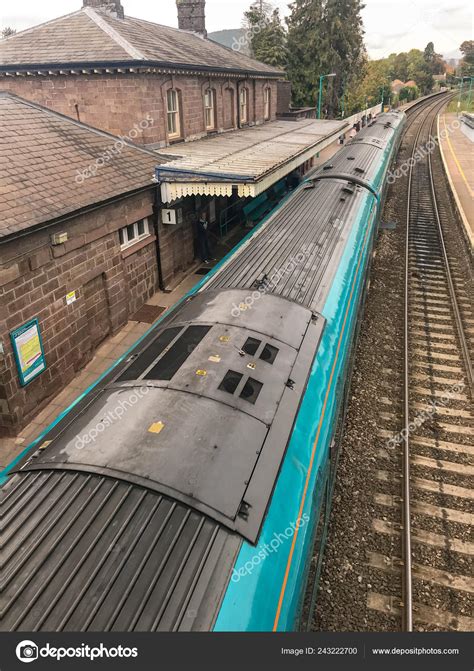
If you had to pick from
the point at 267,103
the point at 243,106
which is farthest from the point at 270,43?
the point at 243,106

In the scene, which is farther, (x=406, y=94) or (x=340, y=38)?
(x=406, y=94)

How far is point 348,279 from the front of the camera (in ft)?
27.6

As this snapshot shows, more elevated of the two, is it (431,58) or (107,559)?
(431,58)

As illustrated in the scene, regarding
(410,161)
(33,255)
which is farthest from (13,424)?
(410,161)

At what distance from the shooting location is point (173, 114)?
17656mm

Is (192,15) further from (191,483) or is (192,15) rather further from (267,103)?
(191,483)

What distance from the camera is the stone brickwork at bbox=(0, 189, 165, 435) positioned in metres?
8.62

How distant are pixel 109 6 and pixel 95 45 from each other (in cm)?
466

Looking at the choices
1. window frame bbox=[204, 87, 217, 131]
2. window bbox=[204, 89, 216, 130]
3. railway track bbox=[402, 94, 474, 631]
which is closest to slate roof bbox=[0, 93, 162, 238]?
window frame bbox=[204, 87, 217, 131]

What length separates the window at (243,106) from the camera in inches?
969

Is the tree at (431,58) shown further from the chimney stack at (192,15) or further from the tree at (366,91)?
the chimney stack at (192,15)

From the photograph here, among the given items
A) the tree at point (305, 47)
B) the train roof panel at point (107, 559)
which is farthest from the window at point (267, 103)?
the train roof panel at point (107, 559)

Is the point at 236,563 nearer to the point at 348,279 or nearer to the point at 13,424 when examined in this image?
the point at 348,279

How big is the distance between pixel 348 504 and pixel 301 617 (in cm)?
311
